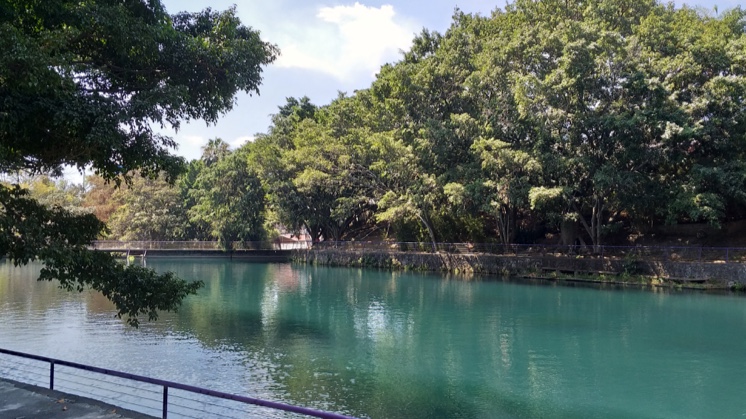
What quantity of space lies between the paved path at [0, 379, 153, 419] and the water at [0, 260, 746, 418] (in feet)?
13.1

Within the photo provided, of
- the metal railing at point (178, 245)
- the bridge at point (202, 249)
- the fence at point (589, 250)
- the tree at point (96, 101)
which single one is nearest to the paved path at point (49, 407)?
the tree at point (96, 101)

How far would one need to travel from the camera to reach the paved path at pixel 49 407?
6.42 metres

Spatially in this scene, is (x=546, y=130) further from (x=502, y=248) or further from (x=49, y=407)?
(x=49, y=407)

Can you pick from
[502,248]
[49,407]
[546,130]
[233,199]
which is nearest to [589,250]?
Answer: [502,248]

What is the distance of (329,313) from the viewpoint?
21.0m

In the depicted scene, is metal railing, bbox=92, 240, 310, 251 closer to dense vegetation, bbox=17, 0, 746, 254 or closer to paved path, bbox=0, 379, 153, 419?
dense vegetation, bbox=17, 0, 746, 254

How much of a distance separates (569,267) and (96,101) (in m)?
28.6

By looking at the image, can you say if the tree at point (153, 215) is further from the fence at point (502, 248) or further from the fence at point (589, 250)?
the fence at point (589, 250)

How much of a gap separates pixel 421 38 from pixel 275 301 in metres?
22.1

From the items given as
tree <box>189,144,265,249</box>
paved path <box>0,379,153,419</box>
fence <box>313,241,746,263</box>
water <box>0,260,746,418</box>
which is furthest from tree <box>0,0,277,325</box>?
tree <box>189,144,265,249</box>

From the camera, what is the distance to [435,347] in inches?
593

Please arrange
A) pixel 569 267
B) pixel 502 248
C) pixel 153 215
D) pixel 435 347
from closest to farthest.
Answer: pixel 435 347 → pixel 569 267 → pixel 502 248 → pixel 153 215

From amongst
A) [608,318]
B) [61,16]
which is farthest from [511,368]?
[61,16]

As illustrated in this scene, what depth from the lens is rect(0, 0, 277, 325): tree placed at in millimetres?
6727
